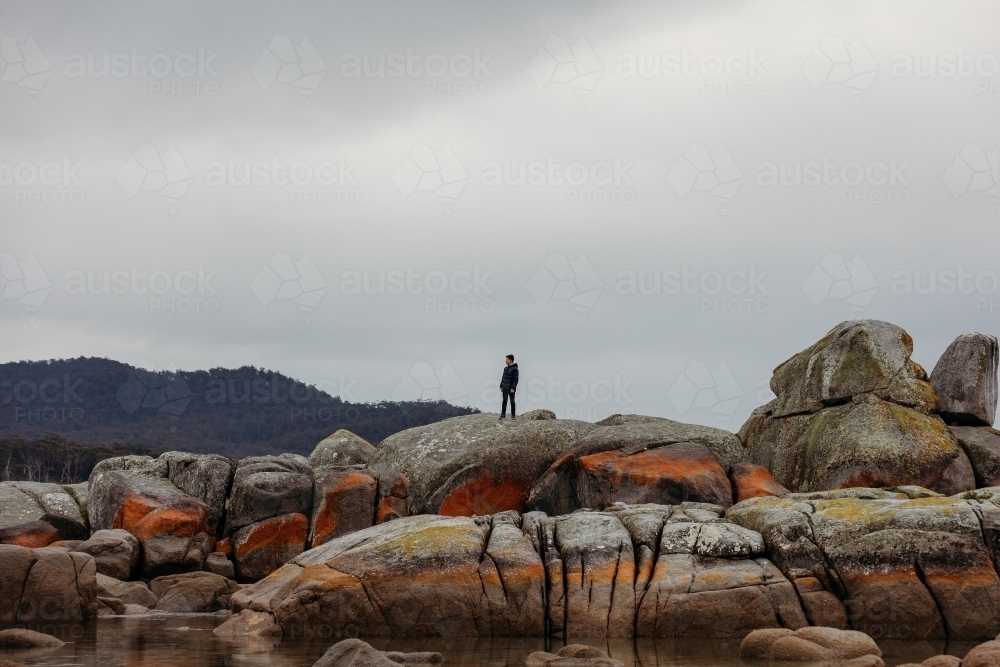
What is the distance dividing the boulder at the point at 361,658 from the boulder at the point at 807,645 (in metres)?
6.61

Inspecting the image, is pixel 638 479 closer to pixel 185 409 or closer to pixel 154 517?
pixel 154 517

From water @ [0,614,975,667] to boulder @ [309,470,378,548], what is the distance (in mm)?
9702

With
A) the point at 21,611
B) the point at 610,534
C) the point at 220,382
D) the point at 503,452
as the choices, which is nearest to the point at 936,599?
the point at 610,534

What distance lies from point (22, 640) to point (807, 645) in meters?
16.1

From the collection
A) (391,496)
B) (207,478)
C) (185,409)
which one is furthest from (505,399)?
(185,409)

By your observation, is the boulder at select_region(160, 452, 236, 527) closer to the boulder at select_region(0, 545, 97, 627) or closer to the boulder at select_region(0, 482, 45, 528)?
the boulder at select_region(0, 482, 45, 528)

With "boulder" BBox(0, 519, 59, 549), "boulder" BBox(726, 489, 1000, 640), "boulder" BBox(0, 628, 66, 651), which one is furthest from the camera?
"boulder" BBox(0, 519, 59, 549)

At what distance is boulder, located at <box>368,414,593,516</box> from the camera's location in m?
35.9

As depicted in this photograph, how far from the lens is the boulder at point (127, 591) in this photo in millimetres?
30797

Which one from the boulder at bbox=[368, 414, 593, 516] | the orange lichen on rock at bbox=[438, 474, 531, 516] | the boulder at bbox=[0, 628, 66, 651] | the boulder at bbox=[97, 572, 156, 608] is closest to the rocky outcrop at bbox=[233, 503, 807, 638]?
the boulder at bbox=[0, 628, 66, 651]

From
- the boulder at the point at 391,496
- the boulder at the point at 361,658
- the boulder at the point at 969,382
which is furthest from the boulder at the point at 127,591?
the boulder at the point at 969,382

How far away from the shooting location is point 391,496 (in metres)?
35.8

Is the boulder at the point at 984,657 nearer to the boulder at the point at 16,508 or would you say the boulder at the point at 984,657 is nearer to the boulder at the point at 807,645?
the boulder at the point at 807,645

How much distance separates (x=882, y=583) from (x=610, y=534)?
6.36 m
